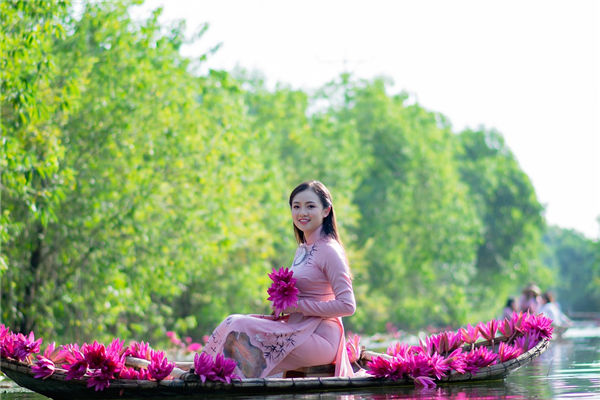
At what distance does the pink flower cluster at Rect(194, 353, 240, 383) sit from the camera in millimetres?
8172

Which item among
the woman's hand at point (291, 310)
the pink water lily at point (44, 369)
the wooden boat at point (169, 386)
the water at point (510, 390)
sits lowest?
the water at point (510, 390)

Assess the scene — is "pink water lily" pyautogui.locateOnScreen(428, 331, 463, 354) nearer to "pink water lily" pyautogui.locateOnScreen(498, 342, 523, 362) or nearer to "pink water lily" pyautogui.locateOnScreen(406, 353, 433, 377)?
"pink water lily" pyautogui.locateOnScreen(498, 342, 523, 362)

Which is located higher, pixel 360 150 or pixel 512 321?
pixel 360 150

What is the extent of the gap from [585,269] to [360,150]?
154 feet

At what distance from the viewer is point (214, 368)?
8.20 m

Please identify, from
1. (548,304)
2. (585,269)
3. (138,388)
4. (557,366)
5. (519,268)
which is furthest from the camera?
(585,269)

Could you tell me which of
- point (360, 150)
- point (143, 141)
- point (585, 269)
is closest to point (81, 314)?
point (143, 141)

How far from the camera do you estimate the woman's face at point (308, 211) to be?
29.4 feet

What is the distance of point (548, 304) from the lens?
2331cm

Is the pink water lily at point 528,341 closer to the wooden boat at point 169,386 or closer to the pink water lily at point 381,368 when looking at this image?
the pink water lily at point 381,368

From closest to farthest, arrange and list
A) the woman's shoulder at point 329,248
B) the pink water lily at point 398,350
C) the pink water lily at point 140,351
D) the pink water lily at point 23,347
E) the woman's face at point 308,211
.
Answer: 1. the pink water lily at point 23,347
2. the woman's shoulder at point 329,248
3. the woman's face at point 308,211
4. the pink water lily at point 140,351
5. the pink water lily at point 398,350

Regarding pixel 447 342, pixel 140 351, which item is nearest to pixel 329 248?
pixel 447 342

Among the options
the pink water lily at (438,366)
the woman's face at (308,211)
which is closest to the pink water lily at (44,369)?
the woman's face at (308,211)

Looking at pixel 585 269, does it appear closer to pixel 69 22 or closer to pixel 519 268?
pixel 519 268
